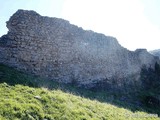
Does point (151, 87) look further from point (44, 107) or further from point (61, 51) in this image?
point (44, 107)

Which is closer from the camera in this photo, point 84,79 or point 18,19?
point 18,19

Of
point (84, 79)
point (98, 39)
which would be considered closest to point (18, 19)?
point (84, 79)

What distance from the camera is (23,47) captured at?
1527 centimetres

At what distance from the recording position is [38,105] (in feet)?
34.5

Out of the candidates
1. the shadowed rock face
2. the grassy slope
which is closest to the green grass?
the grassy slope

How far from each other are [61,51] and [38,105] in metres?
7.05

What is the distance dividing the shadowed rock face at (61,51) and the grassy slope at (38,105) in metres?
1.55

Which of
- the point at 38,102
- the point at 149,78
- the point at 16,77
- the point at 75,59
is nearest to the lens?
the point at 38,102

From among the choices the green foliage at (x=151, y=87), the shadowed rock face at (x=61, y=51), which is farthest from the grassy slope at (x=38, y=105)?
the green foliage at (x=151, y=87)

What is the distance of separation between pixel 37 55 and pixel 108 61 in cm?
708

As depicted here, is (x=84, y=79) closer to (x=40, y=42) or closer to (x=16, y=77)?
(x=40, y=42)

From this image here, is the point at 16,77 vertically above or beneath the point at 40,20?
beneath

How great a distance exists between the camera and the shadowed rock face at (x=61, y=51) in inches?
596

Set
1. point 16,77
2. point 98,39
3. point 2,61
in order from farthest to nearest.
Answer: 1. point 98,39
2. point 2,61
3. point 16,77
